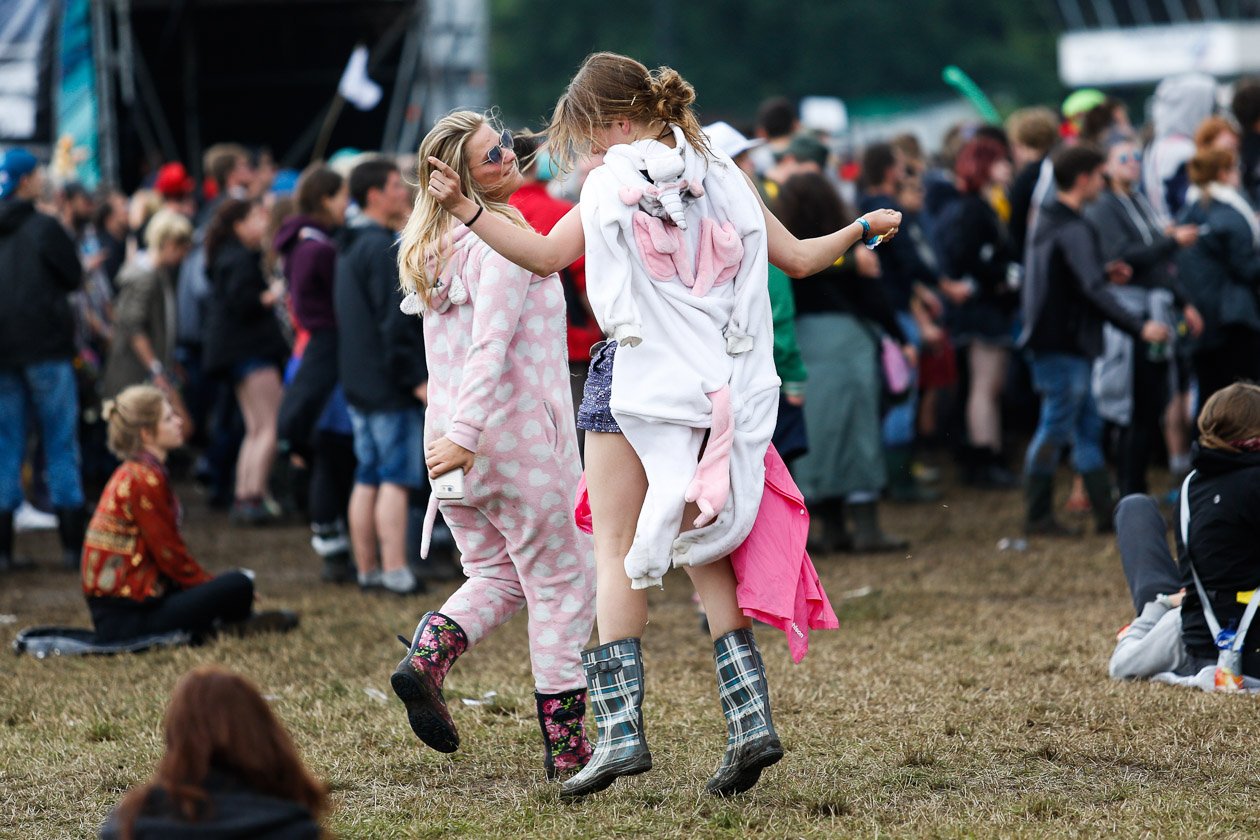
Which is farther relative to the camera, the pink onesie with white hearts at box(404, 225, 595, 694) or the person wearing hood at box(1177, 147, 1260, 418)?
the person wearing hood at box(1177, 147, 1260, 418)

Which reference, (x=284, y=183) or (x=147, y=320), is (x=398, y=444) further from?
(x=284, y=183)

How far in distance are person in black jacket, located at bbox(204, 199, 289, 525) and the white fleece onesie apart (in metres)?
6.68

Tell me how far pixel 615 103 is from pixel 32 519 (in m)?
7.92

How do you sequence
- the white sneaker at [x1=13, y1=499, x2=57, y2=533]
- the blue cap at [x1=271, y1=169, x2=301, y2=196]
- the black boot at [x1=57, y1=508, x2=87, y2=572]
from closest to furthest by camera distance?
the black boot at [x1=57, y1=508, x2=87, y2=572] < the white sneaker at [x1=13, y1=499, x2=57, y2=533] < the blue cap at [x1=271, y1=169, x2=301, y2=196]

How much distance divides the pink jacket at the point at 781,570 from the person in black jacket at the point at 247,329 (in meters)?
6.73

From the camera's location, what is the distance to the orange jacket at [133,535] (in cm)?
682

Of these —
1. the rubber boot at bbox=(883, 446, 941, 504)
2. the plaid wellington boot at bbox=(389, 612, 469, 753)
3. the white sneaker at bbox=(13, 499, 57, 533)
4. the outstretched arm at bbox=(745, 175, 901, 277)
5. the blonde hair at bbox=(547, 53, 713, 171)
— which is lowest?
the white sneaker at bbox=(13, 499, 57, 533)

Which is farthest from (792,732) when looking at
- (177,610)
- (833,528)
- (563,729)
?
(833,528)

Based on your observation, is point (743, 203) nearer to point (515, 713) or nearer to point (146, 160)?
point (515, 713)

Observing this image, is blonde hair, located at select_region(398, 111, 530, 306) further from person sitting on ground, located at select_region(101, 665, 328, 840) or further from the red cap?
the red cap

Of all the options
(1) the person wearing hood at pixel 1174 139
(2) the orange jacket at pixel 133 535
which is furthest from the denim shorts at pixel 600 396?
(1) the person wearing hood at pixel 1174 139

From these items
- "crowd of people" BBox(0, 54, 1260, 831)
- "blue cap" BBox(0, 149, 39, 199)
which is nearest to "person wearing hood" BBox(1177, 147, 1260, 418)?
"crowd of people" BBox(0, 54, 1260, 831)

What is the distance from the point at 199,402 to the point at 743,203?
9344mm

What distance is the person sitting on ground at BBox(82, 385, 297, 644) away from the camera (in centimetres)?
685
